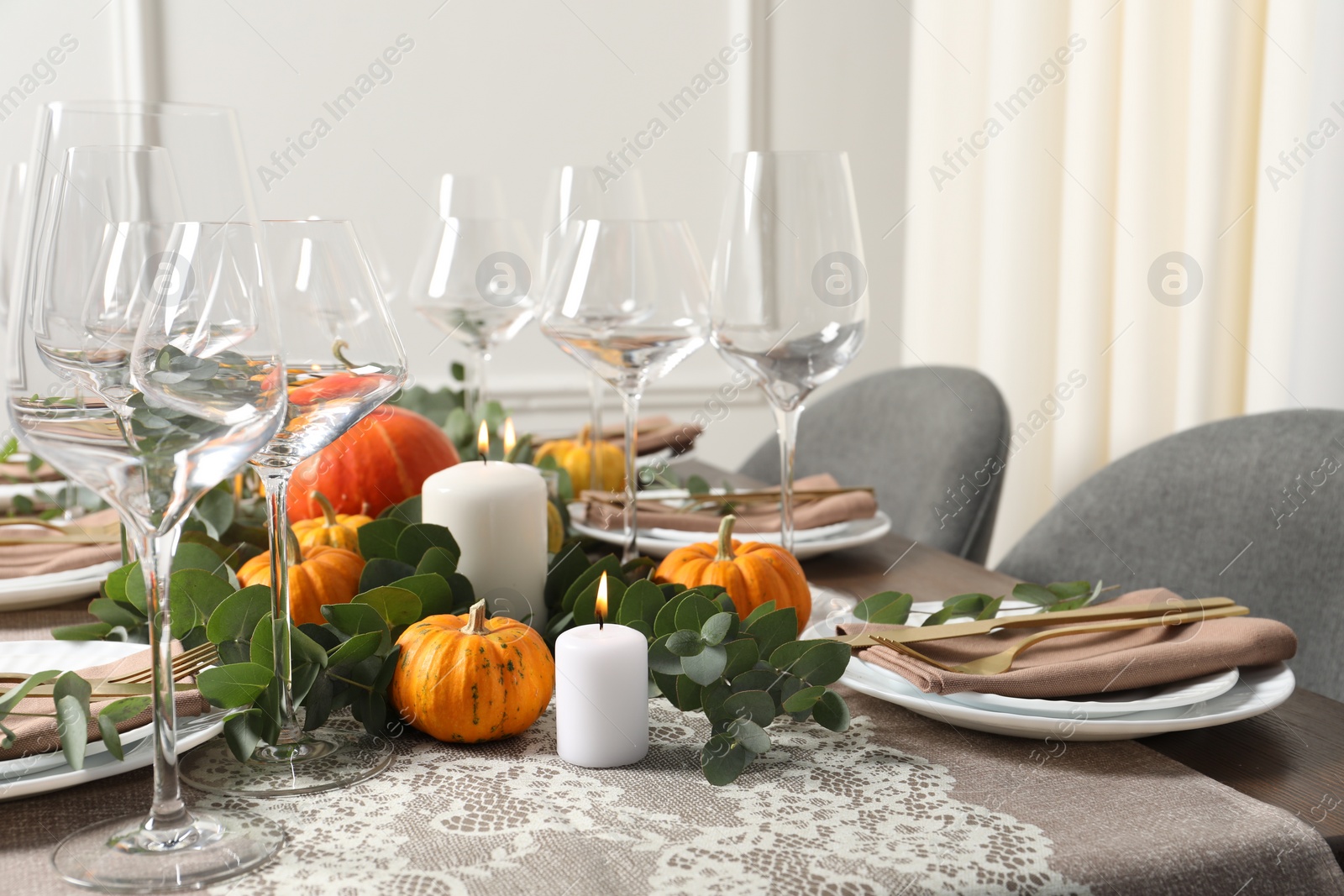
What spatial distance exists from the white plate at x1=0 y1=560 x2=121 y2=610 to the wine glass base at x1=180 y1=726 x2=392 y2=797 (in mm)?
333

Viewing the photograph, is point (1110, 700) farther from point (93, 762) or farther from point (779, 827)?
point (93, 762)

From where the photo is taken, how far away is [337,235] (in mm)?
649

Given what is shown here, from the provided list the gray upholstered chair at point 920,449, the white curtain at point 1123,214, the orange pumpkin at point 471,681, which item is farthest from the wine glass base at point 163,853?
the white curtain at point 1123,214

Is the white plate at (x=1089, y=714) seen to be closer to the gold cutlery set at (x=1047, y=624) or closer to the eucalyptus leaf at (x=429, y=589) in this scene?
the gold cutlery set at (x=1047, y=624)

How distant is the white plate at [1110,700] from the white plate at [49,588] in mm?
651

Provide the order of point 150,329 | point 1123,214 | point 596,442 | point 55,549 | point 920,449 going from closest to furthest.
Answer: point 150,329
point 55,549
point 596,442
point 920,449
point 1123,214

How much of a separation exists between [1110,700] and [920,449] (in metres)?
1.02

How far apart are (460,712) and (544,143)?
253 cm

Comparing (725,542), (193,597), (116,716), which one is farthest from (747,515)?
(116,716)

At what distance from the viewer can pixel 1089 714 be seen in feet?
2.00

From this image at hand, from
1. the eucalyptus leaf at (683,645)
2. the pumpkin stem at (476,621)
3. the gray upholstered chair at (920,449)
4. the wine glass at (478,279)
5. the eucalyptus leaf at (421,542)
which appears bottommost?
the gray upholstered chair at (920,449)

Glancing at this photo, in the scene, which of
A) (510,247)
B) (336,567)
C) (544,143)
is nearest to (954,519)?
(510,247)

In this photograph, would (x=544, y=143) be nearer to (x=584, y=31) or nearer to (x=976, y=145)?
(x=584, y=31)

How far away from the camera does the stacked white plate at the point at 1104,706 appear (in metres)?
0.60
